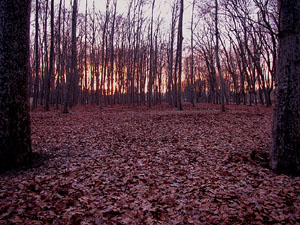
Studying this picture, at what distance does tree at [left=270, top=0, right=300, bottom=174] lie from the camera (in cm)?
392

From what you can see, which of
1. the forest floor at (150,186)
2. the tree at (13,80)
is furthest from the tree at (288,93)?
the tree at (13,80)

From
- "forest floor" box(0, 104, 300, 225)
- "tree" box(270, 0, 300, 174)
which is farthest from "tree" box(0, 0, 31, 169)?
"tree" box(270, 0, 300, 174)

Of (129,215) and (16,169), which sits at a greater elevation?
(16,169)

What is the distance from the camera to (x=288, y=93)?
13.0 ft

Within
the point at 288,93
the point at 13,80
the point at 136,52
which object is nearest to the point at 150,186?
the point at 288,93

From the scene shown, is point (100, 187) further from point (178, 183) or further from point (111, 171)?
point (178, 183)

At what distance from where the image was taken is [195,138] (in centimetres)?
743

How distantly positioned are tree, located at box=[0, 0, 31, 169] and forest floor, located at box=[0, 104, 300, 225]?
0.57 m

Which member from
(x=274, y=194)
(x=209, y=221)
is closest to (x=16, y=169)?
(x=209, y=221)

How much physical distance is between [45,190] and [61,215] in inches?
37.8

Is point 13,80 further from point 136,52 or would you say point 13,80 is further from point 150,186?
point 136,52

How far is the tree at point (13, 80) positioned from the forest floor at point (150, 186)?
0.57 meters

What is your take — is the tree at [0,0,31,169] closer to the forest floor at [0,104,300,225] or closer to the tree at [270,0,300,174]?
the forest floor at [0,104,300,225]

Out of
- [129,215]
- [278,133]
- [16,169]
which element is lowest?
[129,215]
